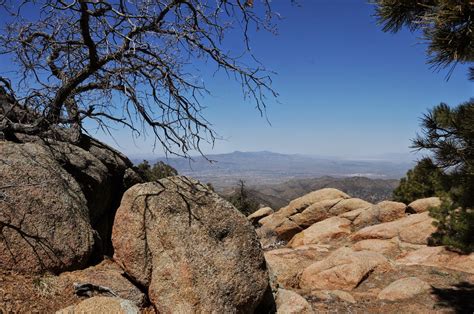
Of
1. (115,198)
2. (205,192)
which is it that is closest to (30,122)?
(115,198)

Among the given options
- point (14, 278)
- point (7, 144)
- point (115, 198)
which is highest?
point (7, 144)

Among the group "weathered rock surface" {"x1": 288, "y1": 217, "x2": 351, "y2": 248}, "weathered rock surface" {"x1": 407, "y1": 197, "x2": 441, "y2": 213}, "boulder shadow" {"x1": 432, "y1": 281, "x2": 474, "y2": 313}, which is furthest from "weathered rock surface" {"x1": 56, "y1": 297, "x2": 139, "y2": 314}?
"weathered rock surface" {"x1": 407, "y1": 197, "x2": 441, "y2": 213}

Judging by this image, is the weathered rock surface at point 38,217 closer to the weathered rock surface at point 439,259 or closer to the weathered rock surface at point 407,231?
the weathered rock surface at point 439,259

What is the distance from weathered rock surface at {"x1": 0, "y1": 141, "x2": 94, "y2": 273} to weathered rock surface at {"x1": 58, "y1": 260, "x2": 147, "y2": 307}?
0.20 meters

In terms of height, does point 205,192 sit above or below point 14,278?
above

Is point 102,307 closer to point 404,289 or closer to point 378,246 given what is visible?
point 404,289

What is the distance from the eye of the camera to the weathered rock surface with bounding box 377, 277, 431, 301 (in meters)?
9.87

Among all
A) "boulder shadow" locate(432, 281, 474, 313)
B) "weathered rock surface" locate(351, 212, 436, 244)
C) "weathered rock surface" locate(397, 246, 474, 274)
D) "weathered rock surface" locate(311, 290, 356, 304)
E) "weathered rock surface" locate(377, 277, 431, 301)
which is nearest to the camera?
"boulder shadow" locate(432, 281, 474, 313)

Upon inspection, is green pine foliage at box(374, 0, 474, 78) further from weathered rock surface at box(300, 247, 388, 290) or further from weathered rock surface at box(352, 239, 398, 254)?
weathered rock surface at box(352, 239, 398, 254)

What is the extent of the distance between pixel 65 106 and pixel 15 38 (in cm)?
168

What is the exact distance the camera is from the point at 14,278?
529cm

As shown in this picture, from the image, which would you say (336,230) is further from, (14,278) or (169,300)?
(14,278)

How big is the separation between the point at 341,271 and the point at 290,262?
216 centimetres

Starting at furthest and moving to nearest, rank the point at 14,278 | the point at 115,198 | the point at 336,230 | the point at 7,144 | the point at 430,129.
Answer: the point at 336,230
the point at 115,198
the point at 430,129
the point at 7,144
the point at 14,278
